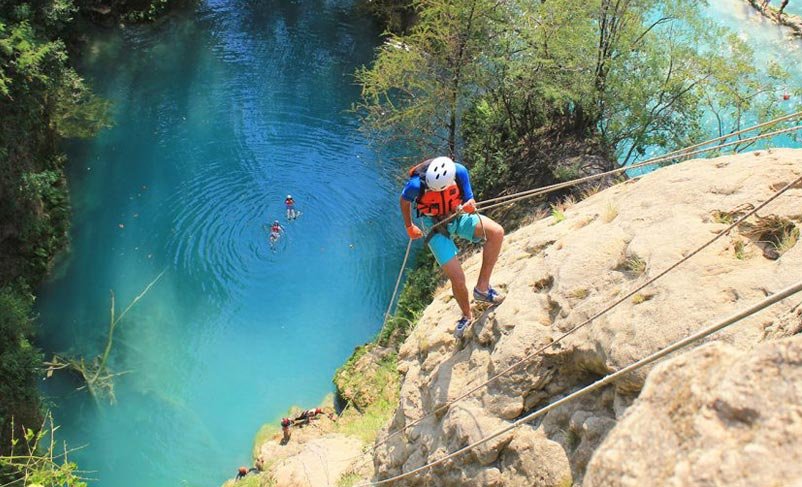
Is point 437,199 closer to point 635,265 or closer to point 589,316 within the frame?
point 589,316

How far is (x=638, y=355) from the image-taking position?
467 centimetres

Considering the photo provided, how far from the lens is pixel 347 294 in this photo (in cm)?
1570

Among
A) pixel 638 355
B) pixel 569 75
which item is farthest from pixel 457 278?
pixel 569 75

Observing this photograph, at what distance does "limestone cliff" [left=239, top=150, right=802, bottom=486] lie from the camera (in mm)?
2162

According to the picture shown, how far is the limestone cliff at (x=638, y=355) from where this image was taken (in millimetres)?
2162

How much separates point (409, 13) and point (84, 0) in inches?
516

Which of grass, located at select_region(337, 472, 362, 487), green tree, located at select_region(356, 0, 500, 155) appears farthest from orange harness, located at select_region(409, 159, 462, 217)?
green tree, located at select_region(356, 0, 500, 155)

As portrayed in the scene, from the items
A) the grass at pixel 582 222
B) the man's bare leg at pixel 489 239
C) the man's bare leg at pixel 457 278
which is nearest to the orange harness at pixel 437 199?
the man's bare leg at pixel 489 239

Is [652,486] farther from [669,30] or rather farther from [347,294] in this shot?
[669,30]

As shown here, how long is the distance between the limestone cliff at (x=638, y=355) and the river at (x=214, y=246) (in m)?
7.05

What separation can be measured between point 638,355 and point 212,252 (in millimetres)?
13638

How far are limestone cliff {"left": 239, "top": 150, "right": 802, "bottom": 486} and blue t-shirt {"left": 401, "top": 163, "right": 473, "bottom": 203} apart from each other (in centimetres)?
118

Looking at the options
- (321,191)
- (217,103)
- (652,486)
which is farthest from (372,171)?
(652,486)

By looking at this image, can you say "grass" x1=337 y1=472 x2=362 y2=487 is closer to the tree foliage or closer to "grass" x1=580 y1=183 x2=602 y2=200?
"grass" x1=580 y1=183 x2=602 y2=200
